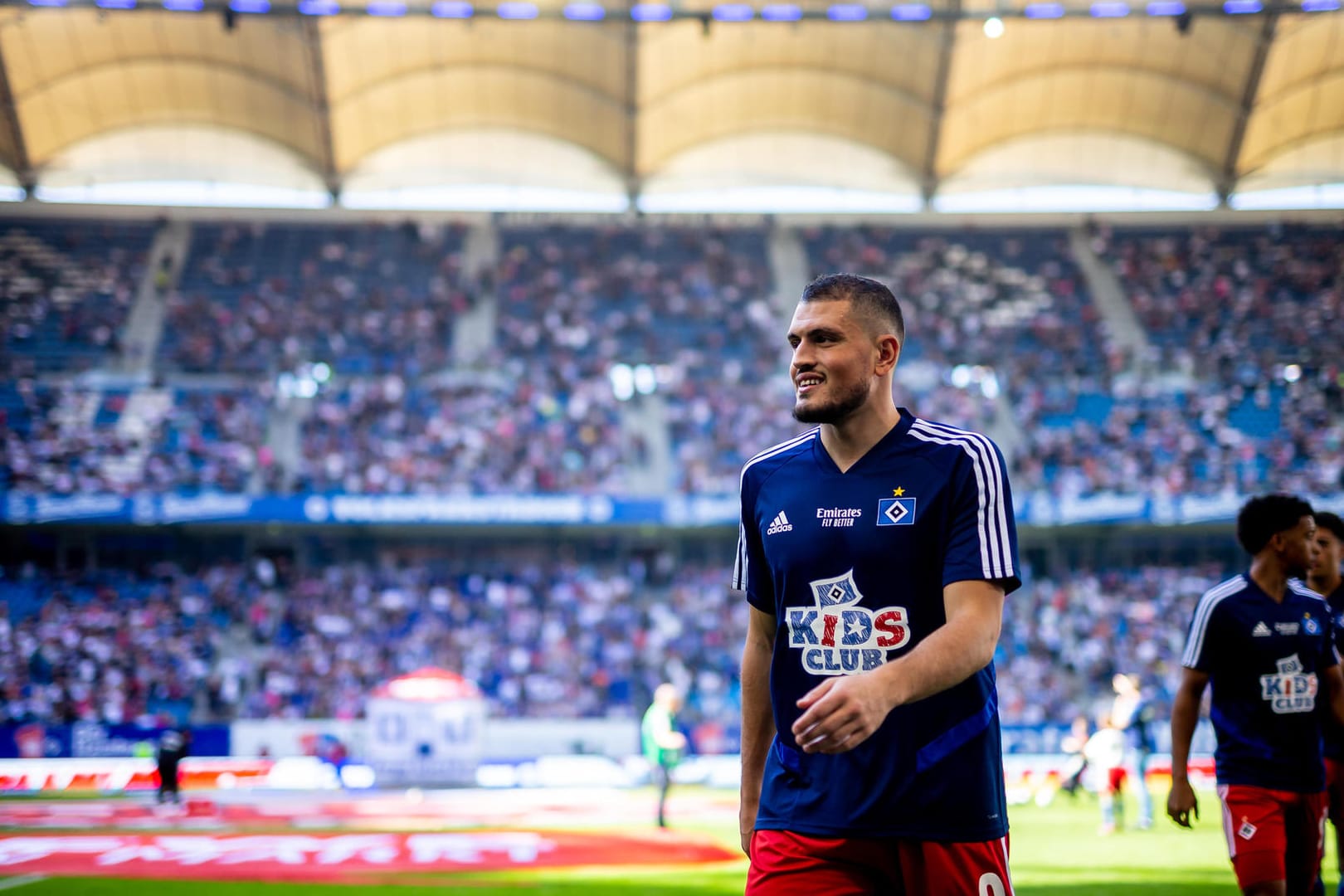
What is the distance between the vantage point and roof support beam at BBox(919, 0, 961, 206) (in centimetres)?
3625

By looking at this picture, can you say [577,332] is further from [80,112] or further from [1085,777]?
[1085,777]

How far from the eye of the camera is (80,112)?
127ft

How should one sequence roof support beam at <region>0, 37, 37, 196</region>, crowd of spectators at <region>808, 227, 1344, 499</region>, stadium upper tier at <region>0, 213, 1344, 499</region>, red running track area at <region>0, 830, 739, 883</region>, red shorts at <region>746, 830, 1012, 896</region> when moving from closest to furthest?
red shorts at <region>746, 830, 1012, 896</region>
red running track area at <region>0, 830, 739, 883</region>
stadium upper tier at <region>0, 213, 1344, 499</region>
crowd of spectators at <region>808, 227, 1344, 499</region>
roof support beam at <region>0, 37, 37, 196</region>

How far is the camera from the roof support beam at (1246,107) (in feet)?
120

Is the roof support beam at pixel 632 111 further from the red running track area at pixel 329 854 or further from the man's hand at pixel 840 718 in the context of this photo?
the man's hand at pixel 840 718

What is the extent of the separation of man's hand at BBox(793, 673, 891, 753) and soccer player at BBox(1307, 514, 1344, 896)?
480 centimetres

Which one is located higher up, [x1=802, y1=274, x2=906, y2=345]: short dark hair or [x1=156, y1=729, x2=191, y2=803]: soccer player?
[x1=802, y1=274, x2=906, y2=345]: short dark hair

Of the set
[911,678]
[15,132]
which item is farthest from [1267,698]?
[15,132]

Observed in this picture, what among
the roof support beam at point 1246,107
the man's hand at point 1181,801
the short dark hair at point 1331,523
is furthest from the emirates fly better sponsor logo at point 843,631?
the roof support beam at point 1246,107

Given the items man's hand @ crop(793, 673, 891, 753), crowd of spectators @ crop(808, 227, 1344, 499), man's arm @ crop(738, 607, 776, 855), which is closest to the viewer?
man's hand @ crop(793, 673, 891, 753)

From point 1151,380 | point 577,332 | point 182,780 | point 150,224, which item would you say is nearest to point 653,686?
point 182,780

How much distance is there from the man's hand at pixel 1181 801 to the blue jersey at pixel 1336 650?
1.07 metres

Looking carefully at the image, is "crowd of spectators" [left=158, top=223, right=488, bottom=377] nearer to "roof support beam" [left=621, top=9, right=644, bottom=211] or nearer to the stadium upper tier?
the stadium upper tier

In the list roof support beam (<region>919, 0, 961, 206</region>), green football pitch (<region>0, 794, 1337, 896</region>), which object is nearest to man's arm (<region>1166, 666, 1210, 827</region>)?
green football pitch (<region>0, 794, 1337, 896</region>)
